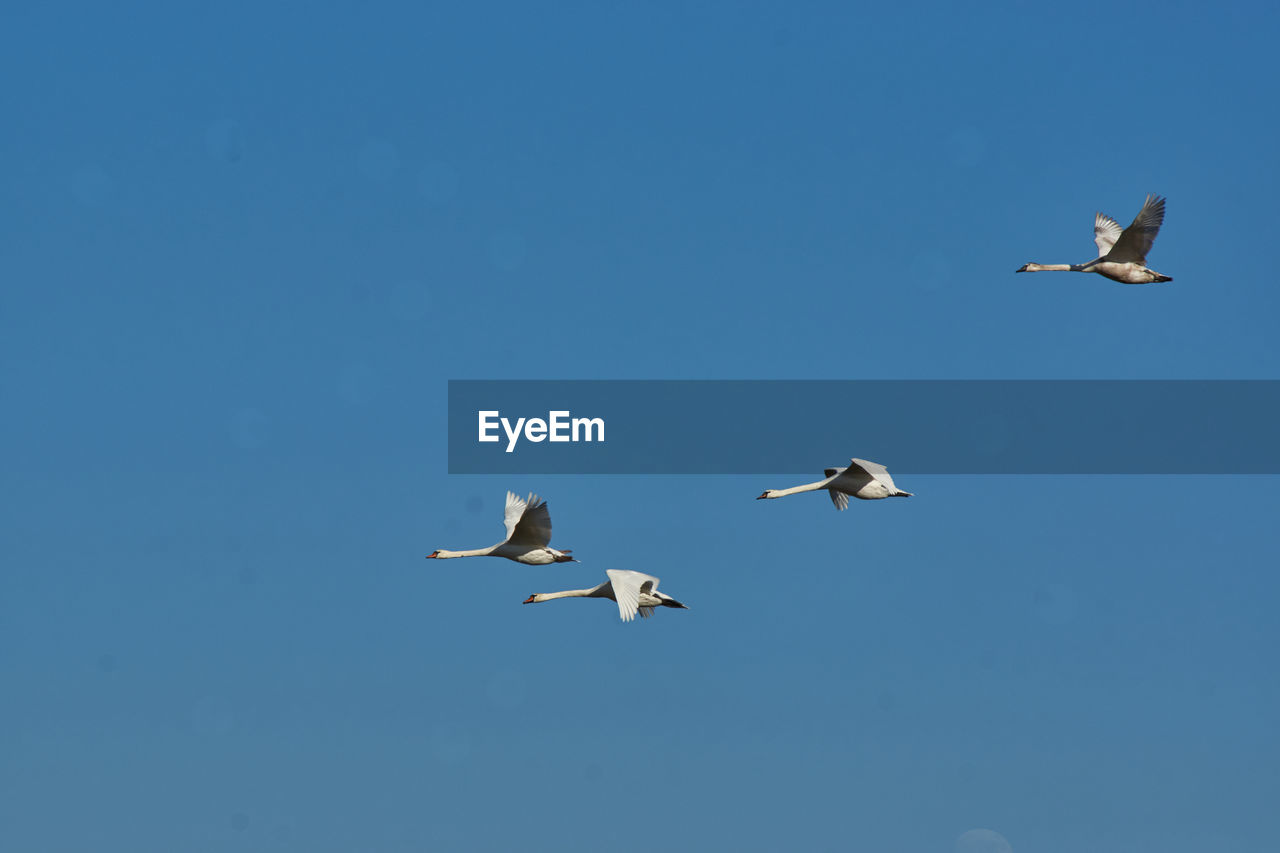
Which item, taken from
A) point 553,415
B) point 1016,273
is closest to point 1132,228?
point 1016,273

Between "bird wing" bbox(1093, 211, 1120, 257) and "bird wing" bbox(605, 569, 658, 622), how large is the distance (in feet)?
84.0

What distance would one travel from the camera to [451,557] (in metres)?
75.8

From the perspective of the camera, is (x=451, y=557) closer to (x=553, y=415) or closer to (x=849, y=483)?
(x=553, y=415)

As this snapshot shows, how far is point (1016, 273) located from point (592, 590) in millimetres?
25044

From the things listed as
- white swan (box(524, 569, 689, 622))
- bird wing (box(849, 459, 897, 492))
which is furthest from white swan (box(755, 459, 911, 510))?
white swan (box(524, 569, 689, 622))

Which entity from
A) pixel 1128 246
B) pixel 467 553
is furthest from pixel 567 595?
pixel 1128 246

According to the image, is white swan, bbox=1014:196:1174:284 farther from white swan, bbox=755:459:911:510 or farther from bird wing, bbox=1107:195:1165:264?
white swan, bbox=755:459:911:510

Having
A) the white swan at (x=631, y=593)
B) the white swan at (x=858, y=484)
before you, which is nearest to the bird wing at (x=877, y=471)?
the white swan at (x=858, y=484)

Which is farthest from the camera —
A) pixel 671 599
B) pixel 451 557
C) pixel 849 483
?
pixel 451 557

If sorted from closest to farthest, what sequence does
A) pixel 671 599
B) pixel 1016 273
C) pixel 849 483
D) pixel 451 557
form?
pixel 671 599
pixel 849 483
pixel 451 557
pixel 1016 273

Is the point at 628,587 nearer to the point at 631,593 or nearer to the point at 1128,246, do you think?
the point at 631,593

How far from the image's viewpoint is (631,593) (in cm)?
6116

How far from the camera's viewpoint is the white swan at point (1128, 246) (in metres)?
69.1

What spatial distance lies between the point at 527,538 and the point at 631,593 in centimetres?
1027
